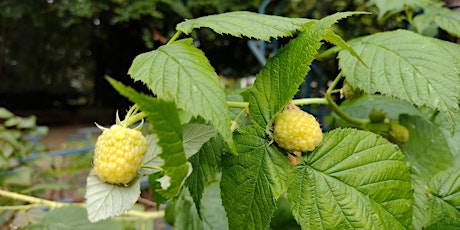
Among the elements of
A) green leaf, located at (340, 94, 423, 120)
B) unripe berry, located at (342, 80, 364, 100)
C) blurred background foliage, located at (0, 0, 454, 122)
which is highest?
unripe berry, located at (342, 80, 364, 100)

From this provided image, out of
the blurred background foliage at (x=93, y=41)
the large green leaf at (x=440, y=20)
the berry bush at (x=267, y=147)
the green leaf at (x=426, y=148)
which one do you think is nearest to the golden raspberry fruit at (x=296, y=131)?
the berry bush at (x=267, y=147)

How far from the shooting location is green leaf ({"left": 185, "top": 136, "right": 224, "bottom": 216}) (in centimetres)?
35

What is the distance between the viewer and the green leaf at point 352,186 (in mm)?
290

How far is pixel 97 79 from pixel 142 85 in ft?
26.3

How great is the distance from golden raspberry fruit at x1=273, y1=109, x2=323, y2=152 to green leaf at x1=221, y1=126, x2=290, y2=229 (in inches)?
0.5

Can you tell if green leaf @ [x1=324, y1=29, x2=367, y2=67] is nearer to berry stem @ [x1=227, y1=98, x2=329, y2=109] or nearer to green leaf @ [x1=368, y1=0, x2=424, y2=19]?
berry stem @ [x1=227, y1=98, x2=329, y2=109]

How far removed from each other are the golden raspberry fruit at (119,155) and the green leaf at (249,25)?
109mm

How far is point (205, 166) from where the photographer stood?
Answer: 0.35 metres

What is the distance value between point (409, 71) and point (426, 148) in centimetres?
13

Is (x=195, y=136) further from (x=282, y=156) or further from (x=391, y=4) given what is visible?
(x=391, y=4)

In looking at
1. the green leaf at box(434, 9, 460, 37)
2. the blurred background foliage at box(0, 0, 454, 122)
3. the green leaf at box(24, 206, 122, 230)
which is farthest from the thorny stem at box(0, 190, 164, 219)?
the blurred background foliage at box(0, 0, 454, 122)

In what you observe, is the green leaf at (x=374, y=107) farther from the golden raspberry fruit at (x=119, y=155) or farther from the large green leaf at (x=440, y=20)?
the golden raspberry fruit at (x=119, y=155)

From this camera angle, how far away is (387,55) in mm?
430

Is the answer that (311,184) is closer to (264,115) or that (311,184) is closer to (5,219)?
(264,115)
